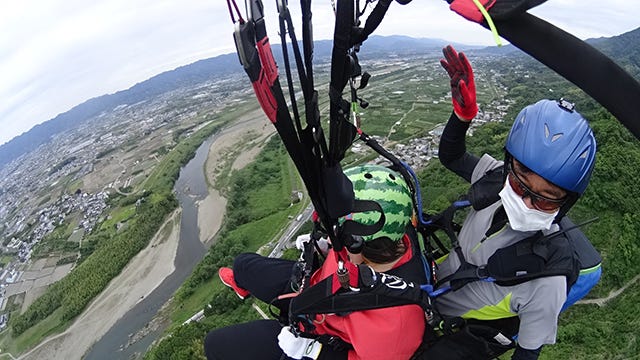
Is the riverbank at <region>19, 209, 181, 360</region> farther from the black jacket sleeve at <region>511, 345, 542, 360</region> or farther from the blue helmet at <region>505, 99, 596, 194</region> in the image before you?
the blue helmet at <region>505, 99, 596, 194</region>

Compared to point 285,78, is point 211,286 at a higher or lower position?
lower

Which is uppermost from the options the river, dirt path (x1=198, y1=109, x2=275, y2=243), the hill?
the hill

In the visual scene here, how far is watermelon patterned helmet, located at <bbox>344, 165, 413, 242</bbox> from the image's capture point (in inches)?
76.4

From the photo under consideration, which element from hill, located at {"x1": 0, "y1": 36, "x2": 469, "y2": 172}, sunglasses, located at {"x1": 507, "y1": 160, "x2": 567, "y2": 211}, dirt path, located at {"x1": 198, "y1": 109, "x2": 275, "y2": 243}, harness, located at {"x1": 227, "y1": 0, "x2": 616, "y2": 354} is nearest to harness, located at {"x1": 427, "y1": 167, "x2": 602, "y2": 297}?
harness, located at {"x1": 227, "y1": 0, "x2": 616, "y2": 354}

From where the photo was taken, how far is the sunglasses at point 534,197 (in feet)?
5.41

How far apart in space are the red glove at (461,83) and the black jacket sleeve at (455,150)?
4.2 inches

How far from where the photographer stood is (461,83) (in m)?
1.90

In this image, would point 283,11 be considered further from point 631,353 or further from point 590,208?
point 590,208

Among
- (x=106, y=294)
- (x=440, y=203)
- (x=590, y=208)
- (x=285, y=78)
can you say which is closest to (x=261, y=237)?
(x=106, y=294)

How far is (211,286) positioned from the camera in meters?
19.7

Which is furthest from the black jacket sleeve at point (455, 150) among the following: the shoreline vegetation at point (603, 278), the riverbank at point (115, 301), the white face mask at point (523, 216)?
the riverbank at point (115, 301)

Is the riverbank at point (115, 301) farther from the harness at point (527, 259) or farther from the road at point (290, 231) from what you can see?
the harness at point (527, 259)

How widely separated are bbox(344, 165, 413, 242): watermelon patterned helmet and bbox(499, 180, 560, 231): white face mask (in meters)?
0.48

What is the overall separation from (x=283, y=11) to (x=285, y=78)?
172 millimetres
